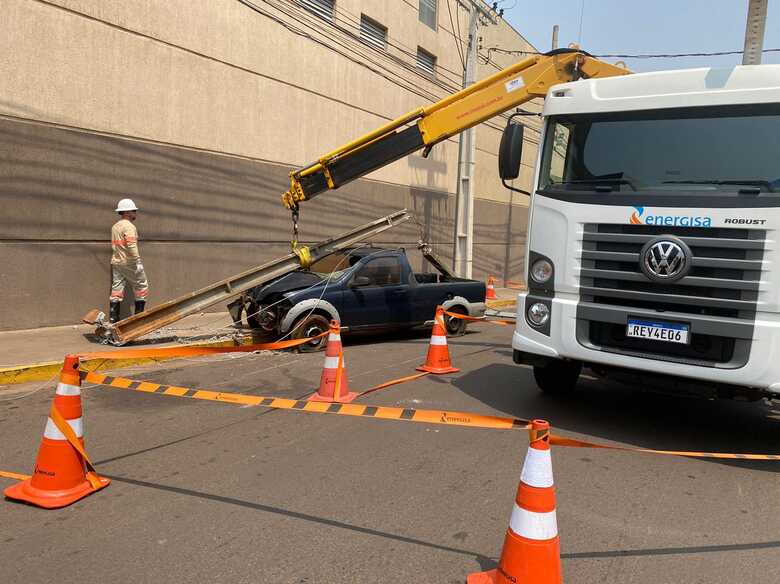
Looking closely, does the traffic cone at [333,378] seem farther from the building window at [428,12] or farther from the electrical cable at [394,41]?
the building window at [428,12]

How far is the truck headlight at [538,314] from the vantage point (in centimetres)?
534

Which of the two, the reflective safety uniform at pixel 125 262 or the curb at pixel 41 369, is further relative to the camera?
the reflective safety uniform at pixel 125 262

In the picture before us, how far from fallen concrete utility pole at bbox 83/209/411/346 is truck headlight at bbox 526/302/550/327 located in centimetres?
466

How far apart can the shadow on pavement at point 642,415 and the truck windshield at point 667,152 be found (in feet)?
6.90

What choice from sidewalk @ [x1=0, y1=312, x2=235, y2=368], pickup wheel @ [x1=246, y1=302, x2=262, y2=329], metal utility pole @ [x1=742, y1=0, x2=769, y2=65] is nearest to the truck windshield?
pickup wheel @ [x1=246, y1=302, x2=262, y2=329]

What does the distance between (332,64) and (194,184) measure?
541 cm

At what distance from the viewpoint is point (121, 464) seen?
440 centimetres

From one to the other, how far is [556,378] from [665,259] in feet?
7.00

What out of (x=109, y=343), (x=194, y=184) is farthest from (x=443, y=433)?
(x=194, y=184)

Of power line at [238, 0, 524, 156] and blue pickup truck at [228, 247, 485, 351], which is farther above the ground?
power line at [238, 0, 524, 156]

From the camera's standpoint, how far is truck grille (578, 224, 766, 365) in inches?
175

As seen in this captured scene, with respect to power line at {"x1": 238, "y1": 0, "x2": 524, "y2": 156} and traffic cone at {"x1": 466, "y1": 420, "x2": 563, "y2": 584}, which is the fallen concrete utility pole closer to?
power line at {"x1": 238, "y1": 0, "x2": 524, "y2": 156}

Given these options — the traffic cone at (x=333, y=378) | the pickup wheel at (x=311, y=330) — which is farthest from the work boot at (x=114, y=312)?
the traffic cone at (x=333, y=378)

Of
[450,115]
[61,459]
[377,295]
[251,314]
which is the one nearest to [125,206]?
[251,314]
